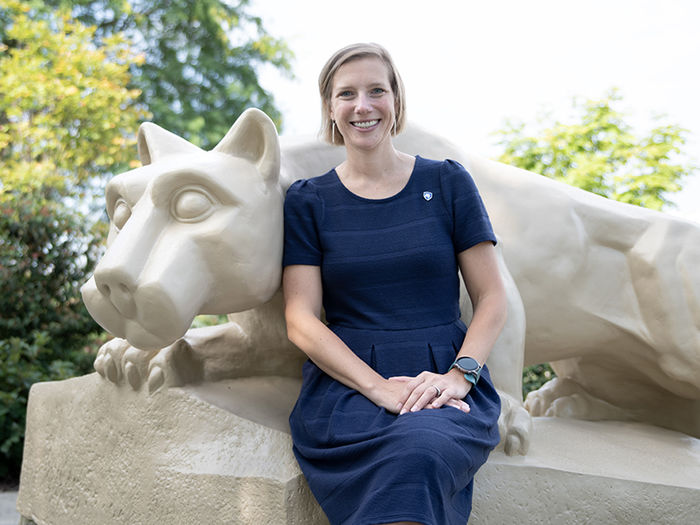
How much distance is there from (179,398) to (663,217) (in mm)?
1890

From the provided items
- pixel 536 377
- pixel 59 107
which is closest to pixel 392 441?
pixel 536 377

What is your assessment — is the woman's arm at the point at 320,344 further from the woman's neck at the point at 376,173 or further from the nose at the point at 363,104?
the nose at the point at 363,104

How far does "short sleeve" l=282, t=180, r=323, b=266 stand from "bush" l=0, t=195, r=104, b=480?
146 inches

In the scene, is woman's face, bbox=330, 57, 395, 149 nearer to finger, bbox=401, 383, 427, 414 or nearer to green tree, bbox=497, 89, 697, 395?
finger, bbox=401, 383, 427, 414

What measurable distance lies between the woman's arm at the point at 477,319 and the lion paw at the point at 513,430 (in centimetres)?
28

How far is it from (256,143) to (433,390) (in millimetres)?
869

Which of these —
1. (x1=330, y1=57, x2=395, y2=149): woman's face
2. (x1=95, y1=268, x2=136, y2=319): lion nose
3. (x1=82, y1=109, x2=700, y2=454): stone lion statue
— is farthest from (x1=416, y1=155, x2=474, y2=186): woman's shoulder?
(x1=95, y1=268, x2=136, y2=319): lion nose

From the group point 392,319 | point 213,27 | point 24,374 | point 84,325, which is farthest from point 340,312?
point 213,27

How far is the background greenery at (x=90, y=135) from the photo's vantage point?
539 cm

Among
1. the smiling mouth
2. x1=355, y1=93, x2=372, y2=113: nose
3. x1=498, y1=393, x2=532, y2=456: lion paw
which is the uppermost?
x1=355, y1=93, x2=372, y2=113: nose

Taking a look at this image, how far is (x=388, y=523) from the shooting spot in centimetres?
144

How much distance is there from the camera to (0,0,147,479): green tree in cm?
521

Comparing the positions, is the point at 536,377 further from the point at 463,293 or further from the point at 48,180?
the point at 48,180

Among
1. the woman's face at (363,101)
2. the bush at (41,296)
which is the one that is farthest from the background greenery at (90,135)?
the woman's face at (363,101)
